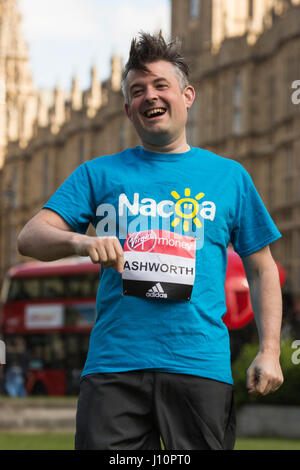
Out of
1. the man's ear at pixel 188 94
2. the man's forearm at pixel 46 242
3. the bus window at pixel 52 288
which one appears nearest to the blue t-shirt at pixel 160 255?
the man's forearm at pixel 46 242

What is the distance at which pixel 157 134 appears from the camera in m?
2.92

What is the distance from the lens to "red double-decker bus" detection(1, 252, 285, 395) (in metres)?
22.8

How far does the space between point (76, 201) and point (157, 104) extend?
0.37 metres

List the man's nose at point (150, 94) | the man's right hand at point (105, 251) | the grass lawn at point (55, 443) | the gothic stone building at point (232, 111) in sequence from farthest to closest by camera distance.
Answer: the gothic stone building at point (232, 111) < the grass lawn at point (55, 443) < the man's nose at point (150, 94) < the man's right hand at point (105, 251)

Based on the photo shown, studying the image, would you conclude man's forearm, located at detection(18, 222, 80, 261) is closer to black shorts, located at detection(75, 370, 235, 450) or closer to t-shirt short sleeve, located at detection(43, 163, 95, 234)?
t-shirt short sleeve, located at detection(43, 163, 95, 234)

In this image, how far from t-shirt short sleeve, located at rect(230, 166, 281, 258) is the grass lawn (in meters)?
6.50

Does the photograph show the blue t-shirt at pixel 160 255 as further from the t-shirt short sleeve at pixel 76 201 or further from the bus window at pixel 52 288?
the bus window at pixel 52 288

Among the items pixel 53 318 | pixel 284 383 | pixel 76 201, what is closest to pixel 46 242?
pixel 76 201

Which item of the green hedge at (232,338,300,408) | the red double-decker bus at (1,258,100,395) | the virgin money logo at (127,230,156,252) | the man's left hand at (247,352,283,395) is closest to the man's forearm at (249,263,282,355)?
the man's left hand at (247,352,283,395)

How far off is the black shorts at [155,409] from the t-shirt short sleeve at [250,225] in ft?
1.50

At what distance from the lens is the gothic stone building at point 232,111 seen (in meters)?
27.5

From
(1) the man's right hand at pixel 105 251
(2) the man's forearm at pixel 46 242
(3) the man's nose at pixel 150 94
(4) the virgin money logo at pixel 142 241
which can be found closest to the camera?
(1) the man's right hand at pixel 105 251
